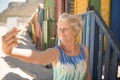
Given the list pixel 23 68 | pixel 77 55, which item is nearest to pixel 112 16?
pixel 77 55

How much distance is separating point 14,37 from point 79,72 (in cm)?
80

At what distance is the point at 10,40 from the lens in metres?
1.83

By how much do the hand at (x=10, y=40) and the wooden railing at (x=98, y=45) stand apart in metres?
1.46

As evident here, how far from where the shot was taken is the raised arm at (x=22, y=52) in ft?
5.98

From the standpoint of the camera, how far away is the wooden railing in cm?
308

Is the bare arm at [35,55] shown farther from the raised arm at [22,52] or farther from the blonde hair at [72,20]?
the blonde hair at [72,20]

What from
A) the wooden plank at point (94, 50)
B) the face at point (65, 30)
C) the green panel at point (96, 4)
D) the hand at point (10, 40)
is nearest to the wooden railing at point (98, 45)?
the wooden plank at point (94, 50)

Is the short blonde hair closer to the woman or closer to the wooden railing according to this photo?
the woman

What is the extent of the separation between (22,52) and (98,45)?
68.2 inches

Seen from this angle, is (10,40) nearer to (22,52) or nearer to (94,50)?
(22,52)

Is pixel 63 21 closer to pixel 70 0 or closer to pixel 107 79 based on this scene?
pixel 107 79

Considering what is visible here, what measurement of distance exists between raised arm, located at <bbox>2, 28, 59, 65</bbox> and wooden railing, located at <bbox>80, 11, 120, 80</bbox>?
104cm

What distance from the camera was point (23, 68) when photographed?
932 centimetres

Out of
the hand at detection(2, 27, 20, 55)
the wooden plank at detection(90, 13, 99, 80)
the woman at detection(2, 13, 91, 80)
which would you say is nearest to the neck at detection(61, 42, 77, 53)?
the woman at detection(2, 13, 91, 80)
